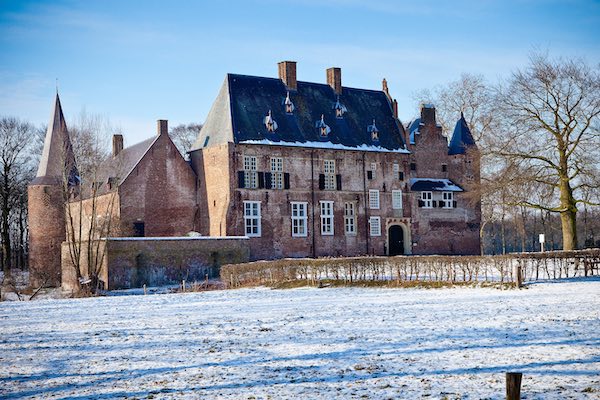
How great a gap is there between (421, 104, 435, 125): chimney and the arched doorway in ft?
23.9

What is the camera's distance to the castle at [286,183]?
42125 mm

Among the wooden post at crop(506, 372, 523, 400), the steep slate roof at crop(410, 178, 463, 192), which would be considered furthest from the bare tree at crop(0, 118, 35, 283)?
the wooden post at crop(506, 372, 523, 400)

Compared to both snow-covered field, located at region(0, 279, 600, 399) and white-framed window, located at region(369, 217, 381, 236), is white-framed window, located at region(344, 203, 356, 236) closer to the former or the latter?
white-framed window, located at region(369, 217, 381, 236)

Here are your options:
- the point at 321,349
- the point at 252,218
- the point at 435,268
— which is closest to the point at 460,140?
the point at 252,218

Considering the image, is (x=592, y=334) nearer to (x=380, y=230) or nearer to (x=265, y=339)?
(x=265, y=339)

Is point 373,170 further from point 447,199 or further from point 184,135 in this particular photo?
point 184,135

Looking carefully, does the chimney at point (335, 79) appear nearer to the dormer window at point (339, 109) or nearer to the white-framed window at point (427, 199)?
the dormer window at point (339, 109)

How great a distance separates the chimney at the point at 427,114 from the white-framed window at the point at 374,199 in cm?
659

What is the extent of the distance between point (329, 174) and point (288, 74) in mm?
6479

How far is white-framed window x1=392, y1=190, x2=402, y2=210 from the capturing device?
156 feet

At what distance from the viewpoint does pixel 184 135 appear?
69750mm

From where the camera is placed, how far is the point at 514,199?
3612 centimetres

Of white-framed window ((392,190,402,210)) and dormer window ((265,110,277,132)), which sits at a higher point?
dormer window ((265,110,277,132))

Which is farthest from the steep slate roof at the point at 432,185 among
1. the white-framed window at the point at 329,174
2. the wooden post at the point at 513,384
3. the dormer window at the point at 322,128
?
the wooden post at the point at 513,384
